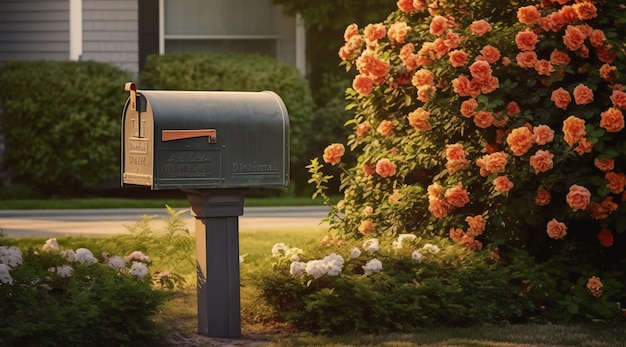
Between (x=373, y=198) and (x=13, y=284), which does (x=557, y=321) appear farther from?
(x=13, y=284)

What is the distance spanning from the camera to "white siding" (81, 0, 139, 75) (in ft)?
69.2

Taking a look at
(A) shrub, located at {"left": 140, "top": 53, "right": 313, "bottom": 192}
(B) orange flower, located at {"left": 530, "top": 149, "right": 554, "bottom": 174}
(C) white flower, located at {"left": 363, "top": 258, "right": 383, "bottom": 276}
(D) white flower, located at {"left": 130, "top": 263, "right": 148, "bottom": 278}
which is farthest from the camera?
(A) shrub, located at {"left": 140, "top": 53, "right": 313, "bottom": 192}

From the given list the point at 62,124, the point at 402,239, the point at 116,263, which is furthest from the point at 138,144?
the point at 62,124

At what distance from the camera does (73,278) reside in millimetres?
7906

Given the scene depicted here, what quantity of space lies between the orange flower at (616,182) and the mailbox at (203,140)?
7.43 ft

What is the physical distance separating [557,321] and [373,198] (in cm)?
187

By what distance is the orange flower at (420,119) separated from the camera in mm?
9336

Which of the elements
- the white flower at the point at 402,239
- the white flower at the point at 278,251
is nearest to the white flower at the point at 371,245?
the white flower at the point at 402,239

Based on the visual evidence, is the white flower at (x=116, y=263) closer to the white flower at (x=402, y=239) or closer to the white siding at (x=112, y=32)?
the white flower at (x=402, y=239)

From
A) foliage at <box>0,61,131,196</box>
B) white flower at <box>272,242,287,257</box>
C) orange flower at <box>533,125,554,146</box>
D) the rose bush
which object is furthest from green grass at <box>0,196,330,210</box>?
orange flower at <box>533,125,554,146</box>

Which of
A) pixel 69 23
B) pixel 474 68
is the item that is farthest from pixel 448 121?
pixel 69 23

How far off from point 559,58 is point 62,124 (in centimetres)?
1192

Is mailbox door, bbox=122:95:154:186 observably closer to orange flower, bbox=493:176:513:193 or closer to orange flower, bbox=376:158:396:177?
orange flower, bbox=376:158:396:177

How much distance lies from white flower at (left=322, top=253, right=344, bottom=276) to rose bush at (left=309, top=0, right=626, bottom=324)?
1.16 meters
